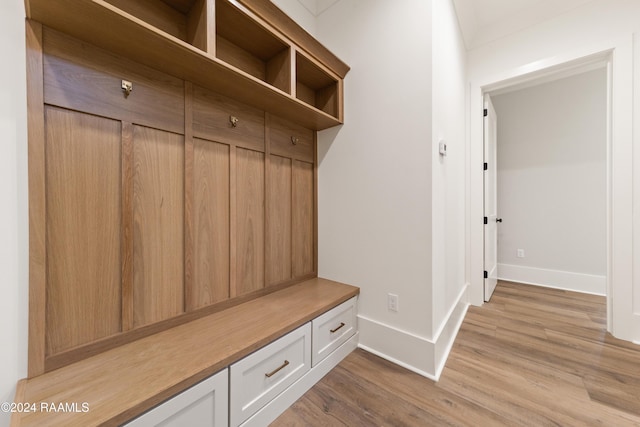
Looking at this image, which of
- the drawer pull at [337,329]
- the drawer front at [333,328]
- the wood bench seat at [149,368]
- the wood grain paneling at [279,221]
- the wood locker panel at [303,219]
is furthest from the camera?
the wood locker panel at [303,219]

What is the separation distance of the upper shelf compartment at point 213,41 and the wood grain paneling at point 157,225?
0.35 m

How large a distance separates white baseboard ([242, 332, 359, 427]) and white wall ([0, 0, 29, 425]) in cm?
90

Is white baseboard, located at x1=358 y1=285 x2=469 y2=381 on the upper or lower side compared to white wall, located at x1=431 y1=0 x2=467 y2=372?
lower

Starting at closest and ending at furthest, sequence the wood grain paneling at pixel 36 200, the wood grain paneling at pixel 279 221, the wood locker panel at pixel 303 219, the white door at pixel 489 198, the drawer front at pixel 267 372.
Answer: the wood grain paneling at pixel 36 200, the drawer front at pixel 267 372, the wood grain paneling at pixel 279 221, the wood locker panel at pixel 303 219, the white door at pixel 489 198

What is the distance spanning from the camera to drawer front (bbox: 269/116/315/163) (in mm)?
1771

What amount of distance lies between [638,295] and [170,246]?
3330mm

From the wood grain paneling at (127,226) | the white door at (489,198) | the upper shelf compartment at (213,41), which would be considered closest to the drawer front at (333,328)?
the wood grain paneling at (127,226)

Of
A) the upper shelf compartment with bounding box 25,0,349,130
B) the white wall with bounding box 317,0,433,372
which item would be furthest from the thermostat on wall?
the upper shelf compartment with bounding box 25,0,349,130

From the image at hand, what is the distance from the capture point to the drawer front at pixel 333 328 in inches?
58.3

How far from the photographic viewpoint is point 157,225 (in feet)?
3.98

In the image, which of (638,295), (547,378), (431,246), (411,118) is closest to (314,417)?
(431,246)

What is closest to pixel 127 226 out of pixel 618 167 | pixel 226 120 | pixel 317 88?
pixel 226 120

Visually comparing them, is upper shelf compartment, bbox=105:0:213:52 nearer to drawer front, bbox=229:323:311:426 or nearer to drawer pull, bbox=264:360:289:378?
drawer front, bbox=229:323:311:426

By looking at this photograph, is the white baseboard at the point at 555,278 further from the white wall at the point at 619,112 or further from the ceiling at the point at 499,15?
the ceiling at the point at 499,15
